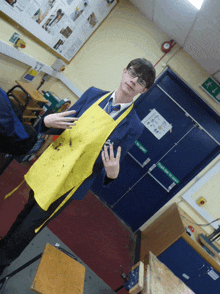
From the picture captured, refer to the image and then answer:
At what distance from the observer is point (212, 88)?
271 centimetres

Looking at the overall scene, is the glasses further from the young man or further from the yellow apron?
the yellow apron

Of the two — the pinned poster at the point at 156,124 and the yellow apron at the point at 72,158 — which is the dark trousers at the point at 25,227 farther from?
the pinned poster at the point at 156,124

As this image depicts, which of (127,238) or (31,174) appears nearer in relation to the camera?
(31,174)

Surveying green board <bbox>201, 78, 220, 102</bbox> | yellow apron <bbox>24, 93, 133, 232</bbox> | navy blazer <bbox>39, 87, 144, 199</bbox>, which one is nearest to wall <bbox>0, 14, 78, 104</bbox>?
navy blazer <bbox>39, 87, 144, 199</bbox>

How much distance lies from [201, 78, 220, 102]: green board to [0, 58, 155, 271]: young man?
2127 mm

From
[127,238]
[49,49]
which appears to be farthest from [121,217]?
[49,49]

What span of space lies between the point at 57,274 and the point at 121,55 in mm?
2878

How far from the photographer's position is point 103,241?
2625mm

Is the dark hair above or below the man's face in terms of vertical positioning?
above

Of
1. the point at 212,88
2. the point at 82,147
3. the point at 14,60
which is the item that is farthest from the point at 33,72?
the point at 212,88

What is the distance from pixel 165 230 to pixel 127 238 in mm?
830

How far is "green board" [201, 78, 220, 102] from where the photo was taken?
2.70 m

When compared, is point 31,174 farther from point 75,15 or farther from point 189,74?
point 189,74

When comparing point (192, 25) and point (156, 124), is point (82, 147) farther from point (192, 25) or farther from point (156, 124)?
point (156, 124)
